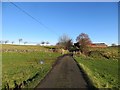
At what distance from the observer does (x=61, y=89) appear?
1584 centimetres

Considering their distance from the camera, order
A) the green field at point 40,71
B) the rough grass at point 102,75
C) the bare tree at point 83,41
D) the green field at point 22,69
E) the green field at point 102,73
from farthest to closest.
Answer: the bare tree at point 83,41 < the green field at point 22,69 < the green field at point 40,71 < the green field at point 102,73 < the rough grass at point 102,75

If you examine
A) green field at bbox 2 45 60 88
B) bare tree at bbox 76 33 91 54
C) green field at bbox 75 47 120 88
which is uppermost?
bare tree at bbox 76 33 91 54

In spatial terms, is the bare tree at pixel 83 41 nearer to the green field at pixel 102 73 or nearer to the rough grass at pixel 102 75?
the green field at pixel 102 73

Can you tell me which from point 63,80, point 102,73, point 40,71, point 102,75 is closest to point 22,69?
point 40,71

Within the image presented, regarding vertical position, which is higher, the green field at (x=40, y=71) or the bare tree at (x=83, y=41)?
the bare tree at (x=83, y=41)

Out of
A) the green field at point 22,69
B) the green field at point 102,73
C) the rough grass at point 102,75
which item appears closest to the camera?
the rough grass at point 102,75

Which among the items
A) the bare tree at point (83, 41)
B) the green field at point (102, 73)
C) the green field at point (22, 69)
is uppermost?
the bare tree at point (83, 41)

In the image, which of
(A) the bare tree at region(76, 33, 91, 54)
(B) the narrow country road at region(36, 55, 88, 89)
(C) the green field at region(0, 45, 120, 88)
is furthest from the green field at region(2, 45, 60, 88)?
(A) the bare tree at region(76, 33, 91, 54)

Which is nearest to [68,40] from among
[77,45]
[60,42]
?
[60,42]

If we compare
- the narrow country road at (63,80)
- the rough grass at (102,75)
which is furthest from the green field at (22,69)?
the rough grass at (102,75)

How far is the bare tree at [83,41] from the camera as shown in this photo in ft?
395

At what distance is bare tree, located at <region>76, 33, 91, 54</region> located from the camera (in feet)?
395

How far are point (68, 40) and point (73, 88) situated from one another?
495 feet

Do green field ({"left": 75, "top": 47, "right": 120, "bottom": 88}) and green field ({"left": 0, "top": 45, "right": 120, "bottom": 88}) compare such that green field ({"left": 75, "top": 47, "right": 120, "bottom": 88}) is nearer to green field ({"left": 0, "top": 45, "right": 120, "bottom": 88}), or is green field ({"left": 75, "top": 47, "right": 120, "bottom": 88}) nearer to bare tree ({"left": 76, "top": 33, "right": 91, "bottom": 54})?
green field ({"left": 0, "top": 45, "right": 120, "bottom": 88})
